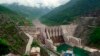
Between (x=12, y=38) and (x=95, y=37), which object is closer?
(x=12, y=38)

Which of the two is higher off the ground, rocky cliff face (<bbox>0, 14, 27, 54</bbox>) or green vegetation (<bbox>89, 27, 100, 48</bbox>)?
rocky cliff face (<bbox>0, 14, 27, 54</bbox>)

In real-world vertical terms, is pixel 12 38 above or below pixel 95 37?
above

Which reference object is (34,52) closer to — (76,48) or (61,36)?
(76,48)

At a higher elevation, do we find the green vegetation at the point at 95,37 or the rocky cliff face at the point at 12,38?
the rocky cliff face at the point at 12,38

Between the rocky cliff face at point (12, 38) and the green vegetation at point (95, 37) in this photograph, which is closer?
the rocky cliff face at point (12, 38)

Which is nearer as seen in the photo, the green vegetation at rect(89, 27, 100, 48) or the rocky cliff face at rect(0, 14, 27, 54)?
the rocky cliff face at rect(0, 14, 27, 54)

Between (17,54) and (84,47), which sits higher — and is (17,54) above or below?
above

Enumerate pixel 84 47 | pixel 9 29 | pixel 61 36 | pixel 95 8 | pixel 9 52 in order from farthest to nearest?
pixel 95 8, pixel 61 36, pixel 84 47, pixel 9 29, pixel 9 52

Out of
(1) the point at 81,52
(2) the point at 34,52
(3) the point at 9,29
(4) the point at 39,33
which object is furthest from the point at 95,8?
(2) the point at 34,52
